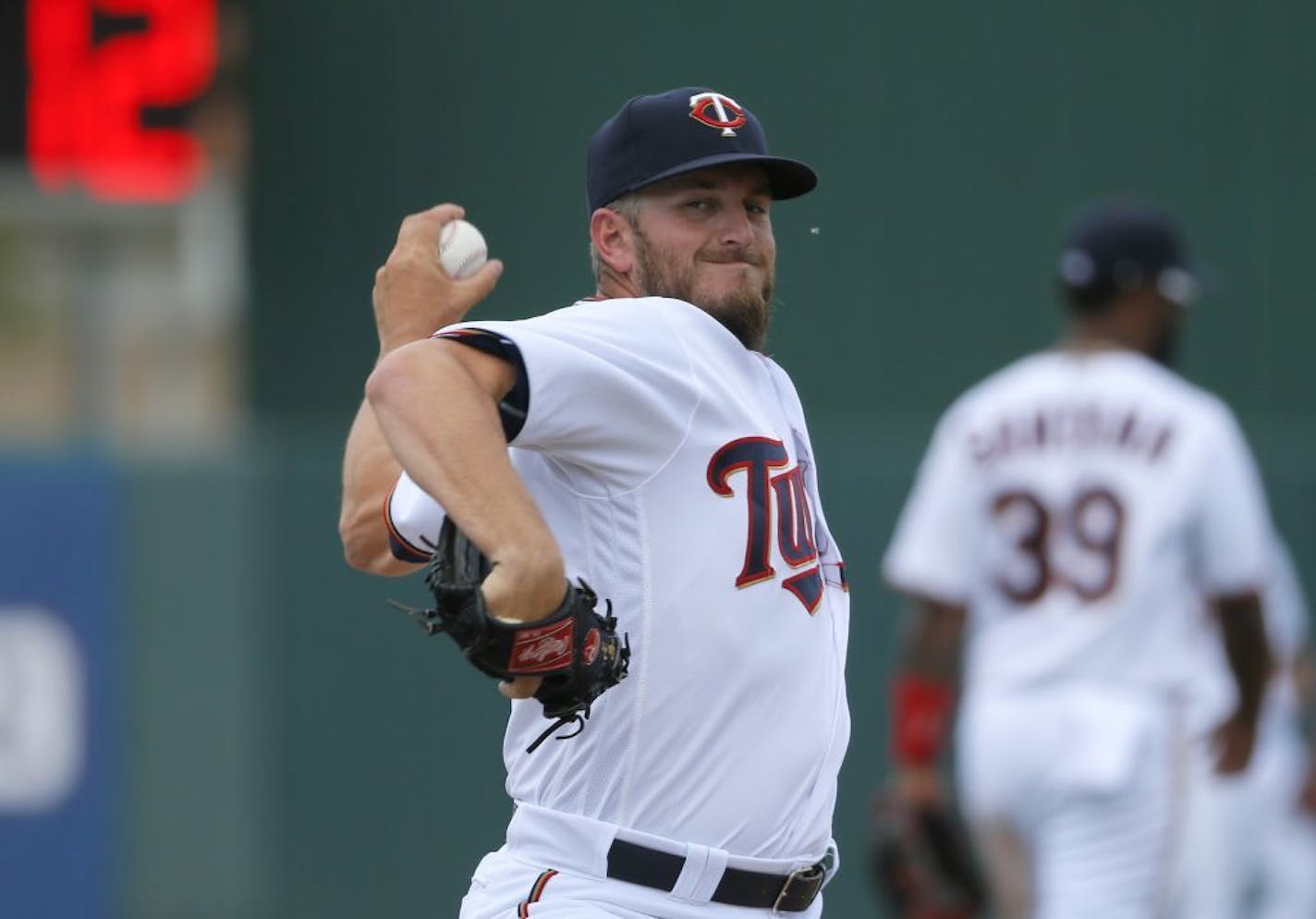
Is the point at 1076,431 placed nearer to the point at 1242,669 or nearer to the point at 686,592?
the point at 1242,669

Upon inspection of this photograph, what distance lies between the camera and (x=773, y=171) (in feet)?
10.4

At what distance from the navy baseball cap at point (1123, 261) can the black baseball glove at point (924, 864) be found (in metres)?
1.26

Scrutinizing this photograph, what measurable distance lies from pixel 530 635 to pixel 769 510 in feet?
1.78

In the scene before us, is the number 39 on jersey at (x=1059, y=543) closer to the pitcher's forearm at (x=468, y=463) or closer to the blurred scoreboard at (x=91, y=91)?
the pitcher's forearm at (x=468, y=463)

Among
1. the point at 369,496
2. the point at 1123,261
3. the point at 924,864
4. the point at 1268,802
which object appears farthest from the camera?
the point at 1268,802

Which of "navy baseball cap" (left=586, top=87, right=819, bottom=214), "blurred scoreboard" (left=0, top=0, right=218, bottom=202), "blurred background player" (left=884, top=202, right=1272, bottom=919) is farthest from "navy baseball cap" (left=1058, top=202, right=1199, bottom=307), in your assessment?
"blurred scoreboard" (left=0, top=0, right=218, bottom=202)

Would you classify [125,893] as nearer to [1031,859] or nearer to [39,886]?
[39,886]

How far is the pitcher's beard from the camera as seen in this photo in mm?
3111

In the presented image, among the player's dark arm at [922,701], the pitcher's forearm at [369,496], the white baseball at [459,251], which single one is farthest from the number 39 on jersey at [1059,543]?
the pitcher's forearm at [369,496]

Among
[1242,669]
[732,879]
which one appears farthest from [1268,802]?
[732,879]

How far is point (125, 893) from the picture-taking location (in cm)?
727

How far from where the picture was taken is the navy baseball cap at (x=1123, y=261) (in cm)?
525

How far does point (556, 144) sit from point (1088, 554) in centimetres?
361

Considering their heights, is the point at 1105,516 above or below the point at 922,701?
above
